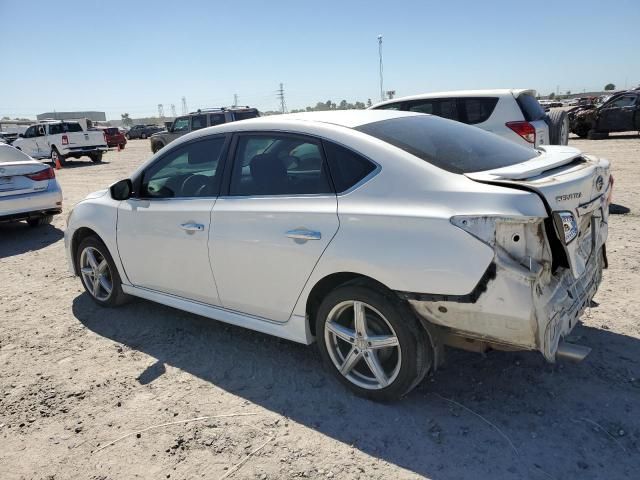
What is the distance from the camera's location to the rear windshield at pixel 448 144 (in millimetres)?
2947

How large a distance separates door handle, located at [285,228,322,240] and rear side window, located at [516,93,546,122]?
20.0 ft

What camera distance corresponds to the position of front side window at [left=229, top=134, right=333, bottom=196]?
320cm

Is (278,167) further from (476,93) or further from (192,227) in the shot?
(476,93)

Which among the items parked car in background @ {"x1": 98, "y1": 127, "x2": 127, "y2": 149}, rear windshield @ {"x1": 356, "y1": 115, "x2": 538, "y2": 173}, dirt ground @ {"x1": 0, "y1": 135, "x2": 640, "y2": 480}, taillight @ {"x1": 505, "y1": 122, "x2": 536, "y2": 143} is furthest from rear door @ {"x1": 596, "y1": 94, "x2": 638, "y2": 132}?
parked car in background @ {"x1": 98, "y1": 127, "x2": 127, "y2": 149}

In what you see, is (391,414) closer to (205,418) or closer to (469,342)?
(469,342)

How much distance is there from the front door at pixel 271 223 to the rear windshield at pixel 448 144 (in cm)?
48

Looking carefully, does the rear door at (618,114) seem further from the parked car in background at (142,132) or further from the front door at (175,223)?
the parked car in background at (142,132)

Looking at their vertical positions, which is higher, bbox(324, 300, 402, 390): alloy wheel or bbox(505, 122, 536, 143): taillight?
bbox(505, 122, 536, 143): taillight

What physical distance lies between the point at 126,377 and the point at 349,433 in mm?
1720

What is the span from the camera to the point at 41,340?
4.33m

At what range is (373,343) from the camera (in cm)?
298

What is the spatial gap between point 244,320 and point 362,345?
0.95 m

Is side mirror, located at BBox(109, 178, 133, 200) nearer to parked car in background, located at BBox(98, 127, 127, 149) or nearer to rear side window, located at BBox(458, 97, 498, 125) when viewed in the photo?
rear side window, located at BBox(458, 97, 498, 125)

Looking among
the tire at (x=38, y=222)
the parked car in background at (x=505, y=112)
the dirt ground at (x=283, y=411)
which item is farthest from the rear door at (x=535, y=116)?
the tire at (x=38, y=222)
